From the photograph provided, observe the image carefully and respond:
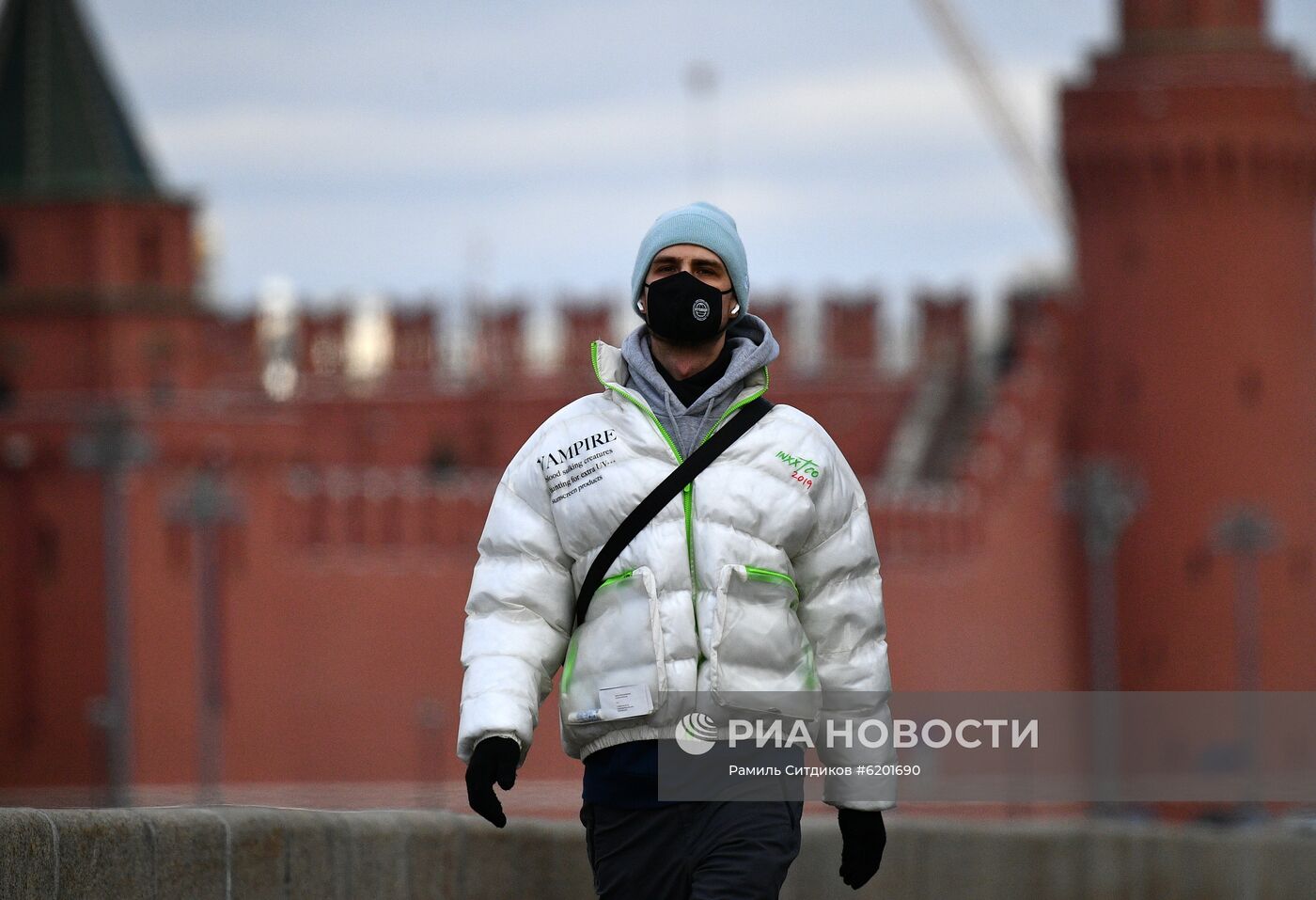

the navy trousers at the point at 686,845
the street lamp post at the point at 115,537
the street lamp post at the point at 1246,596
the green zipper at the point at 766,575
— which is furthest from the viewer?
the street lamp post at the point at 1246,596

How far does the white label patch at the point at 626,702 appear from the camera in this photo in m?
5.62

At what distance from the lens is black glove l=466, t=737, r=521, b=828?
546 centimetres

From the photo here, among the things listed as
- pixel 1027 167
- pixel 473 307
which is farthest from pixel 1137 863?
pixel 1027 167

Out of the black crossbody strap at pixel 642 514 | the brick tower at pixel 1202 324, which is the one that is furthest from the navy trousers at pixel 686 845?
the brick tower at pixel 1202 324

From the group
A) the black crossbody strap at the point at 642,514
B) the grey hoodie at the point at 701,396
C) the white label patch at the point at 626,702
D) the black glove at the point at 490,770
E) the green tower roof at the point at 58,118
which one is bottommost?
the black glove at the point at 490,770

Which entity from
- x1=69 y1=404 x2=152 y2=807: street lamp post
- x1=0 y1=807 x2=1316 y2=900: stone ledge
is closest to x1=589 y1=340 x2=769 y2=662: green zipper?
x1=0 y1=807 x2=1316 y2=900: stone ledge

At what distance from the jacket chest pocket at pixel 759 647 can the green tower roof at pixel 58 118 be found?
95.5 feet

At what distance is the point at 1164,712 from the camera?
4188 cm

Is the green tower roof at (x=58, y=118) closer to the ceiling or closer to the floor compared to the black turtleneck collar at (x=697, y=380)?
closer to the ceiling

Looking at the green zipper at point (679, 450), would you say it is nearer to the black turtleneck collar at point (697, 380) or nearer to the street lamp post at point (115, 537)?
the black turtleneck collar at point (697, 380)

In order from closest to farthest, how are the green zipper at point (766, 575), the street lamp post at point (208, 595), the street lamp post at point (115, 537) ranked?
the green zipper at point (766, 575), the street lamp post at point (208, 595), the street lamp post at point (115, 537)

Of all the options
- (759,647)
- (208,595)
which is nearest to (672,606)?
(759,647)

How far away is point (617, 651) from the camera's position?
18.6 feet

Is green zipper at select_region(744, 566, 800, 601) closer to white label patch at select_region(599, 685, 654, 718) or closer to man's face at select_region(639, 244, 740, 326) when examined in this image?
white label patch at select_region(599, 685, 654, 718)
